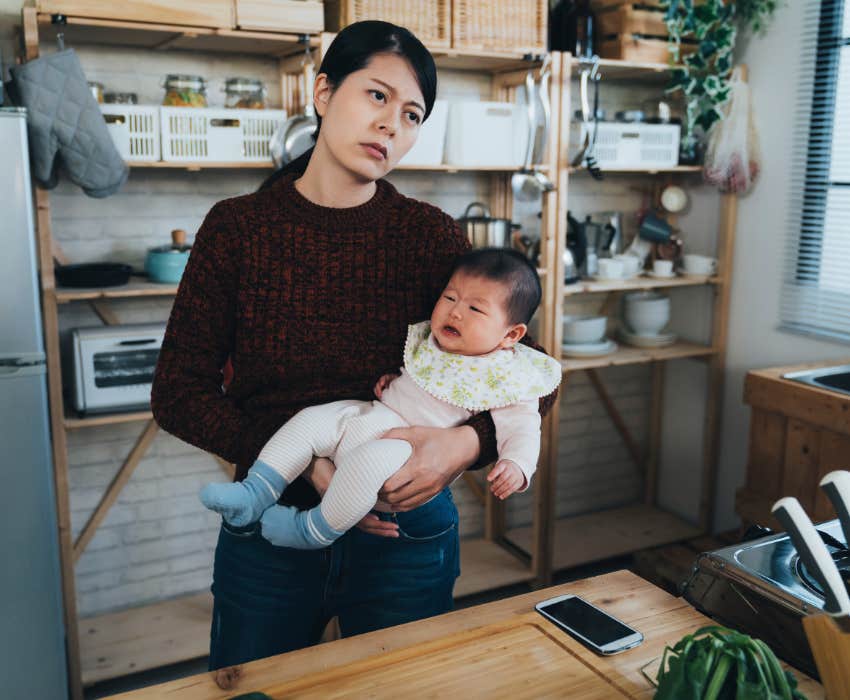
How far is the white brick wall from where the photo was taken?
2.79 metres

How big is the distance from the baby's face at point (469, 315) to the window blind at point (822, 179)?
81.8 inches

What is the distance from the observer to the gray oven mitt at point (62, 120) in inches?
90.7

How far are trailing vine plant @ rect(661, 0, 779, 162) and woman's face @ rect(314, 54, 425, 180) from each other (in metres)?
2.17

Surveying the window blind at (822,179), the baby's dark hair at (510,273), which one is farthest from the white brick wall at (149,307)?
the baby's dark hair at (510,273)

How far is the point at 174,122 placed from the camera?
258 cm

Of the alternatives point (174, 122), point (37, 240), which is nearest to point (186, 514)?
point (37, 240)

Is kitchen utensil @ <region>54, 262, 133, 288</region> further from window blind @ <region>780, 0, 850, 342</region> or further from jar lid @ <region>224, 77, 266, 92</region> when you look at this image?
window blind @ <region>780, 0, 850, 342</region>

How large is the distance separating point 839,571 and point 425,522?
0.65 m

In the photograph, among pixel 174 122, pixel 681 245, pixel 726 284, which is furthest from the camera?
pixel 681 245

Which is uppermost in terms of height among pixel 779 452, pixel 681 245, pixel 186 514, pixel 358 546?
pixel 681 245

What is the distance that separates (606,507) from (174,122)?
8.82ft

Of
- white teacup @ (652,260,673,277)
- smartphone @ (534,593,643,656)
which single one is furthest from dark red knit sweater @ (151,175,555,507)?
white teacup @ (652,260,673,277)

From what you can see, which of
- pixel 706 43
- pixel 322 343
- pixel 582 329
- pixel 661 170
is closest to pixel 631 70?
pixel 706 43

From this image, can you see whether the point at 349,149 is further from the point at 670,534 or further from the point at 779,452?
the point at 670,534
